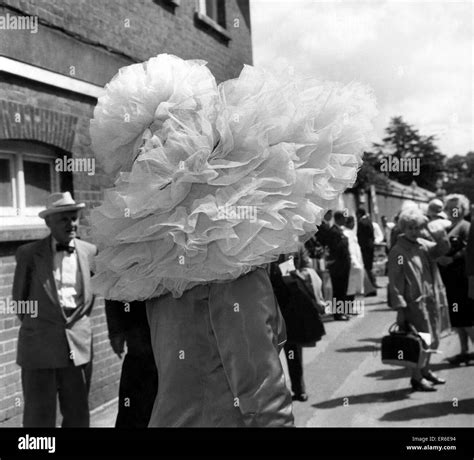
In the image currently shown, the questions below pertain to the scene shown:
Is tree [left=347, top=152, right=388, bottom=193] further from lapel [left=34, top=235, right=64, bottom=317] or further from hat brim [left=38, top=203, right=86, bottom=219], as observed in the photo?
lapel [left=34, top=235, right=64, bottom=317]

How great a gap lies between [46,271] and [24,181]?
0.63 metres

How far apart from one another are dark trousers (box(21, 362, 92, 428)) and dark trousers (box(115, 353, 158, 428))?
4.03ft

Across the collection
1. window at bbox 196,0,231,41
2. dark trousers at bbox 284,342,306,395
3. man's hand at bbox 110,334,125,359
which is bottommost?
dark trousers at bbox 284,342,306,395

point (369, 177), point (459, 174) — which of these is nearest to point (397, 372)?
point (369, 177)

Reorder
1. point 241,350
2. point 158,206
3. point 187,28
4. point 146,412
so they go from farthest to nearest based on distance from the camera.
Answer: point 187,28, point 146,412, point 158,206, point 241,350

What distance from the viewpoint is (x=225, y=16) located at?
7027 mm

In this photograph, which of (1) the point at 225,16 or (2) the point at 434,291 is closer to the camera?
(2) the point at 434,291

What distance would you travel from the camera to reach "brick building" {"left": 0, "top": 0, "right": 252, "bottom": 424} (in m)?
3.76

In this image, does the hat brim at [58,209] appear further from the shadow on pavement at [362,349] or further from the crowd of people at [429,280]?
the shadow on pavement at [362,349]

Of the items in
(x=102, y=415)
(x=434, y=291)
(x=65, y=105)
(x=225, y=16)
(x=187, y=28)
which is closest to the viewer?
(x=65, y=105)

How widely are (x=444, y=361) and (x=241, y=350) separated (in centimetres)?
528

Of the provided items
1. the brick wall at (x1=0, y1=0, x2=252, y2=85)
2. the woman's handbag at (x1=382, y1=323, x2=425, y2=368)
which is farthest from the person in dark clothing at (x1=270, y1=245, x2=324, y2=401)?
the brick wall at (x1=0, y1=0, x2=252, y2=85)

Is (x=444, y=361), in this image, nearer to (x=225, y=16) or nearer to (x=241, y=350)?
(x=225, y=16)
